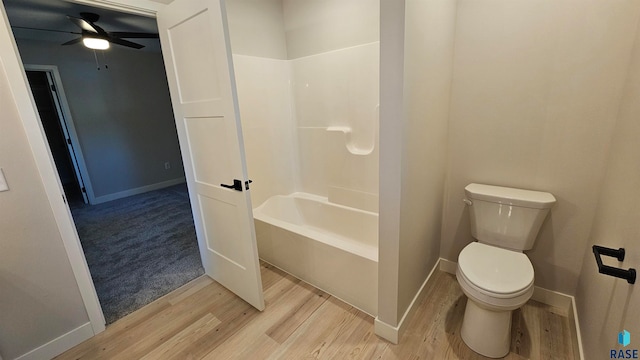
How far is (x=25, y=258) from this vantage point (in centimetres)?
143

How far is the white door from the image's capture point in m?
1.45

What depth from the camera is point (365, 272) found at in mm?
1679

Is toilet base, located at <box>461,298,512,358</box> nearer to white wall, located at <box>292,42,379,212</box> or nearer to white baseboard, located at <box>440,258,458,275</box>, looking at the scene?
white baseboard, located at <box>440,258,458,275</box>

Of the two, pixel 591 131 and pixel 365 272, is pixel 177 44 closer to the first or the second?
pixel 365 272

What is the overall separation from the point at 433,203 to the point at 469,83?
33.5 inches

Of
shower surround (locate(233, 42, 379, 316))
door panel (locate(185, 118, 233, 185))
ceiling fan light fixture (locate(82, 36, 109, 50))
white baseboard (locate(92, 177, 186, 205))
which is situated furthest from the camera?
white baseboard (locate(92, 177, 186, 205))

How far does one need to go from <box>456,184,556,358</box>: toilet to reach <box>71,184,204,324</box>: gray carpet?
211 cm

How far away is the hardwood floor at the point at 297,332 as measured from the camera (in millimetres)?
1487

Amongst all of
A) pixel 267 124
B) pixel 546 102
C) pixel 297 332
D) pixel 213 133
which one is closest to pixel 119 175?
pixel 267 124

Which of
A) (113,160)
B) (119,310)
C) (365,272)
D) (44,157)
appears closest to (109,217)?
(113,160)

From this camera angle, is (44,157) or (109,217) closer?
(44,157)

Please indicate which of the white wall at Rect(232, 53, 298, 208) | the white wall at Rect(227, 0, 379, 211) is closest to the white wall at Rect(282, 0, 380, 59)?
the white wall at Rect(227, 0, 379, 211)

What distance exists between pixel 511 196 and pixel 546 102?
0.59m

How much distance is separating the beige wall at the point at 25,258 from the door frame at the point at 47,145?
1.0 inches
